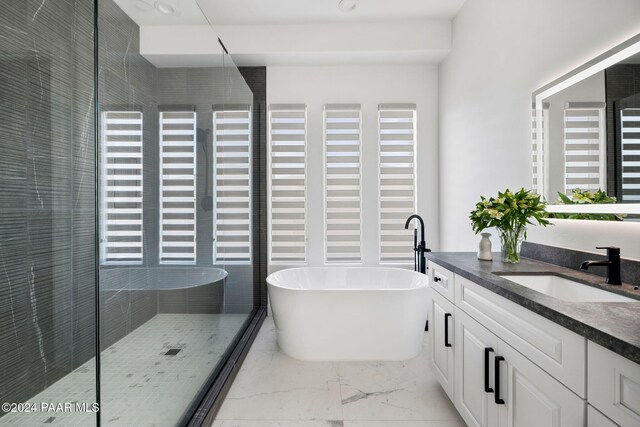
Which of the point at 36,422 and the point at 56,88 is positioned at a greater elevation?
the point at 56,88

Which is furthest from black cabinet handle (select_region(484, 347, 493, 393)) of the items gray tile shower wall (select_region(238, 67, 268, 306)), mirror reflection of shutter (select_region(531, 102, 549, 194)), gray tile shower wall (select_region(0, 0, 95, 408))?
gray tile shower wall (select_region(238, 67, 268, 306))

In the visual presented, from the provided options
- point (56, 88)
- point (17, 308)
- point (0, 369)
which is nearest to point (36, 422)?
point (0, 369)

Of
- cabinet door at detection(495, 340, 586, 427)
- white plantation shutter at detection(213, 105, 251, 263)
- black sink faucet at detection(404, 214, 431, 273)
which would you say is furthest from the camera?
black sink faucet at detection(404, 214, 431, 273)

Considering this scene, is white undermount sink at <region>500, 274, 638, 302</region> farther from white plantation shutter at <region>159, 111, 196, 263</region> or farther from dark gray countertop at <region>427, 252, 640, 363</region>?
white plantation shutter at <region>159, 111, 196, 263</region>

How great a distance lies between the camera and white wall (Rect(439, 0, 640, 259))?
1499 millimetres

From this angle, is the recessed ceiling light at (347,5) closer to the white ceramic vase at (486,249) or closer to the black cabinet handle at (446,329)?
the white ceramic vase at (486,249)

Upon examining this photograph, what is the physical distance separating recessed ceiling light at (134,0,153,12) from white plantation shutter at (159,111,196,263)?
0.40 metres

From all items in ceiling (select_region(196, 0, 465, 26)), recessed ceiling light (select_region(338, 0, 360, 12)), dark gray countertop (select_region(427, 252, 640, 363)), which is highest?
ceiling (select_region(196, 0, 465, 26))

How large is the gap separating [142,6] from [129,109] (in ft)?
1.46

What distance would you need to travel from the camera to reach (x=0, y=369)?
1030 mm

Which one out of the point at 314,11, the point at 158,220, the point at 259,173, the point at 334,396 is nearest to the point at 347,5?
the point at 314,11

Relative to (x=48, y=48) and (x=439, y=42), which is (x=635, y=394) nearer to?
(x=48, y=48)

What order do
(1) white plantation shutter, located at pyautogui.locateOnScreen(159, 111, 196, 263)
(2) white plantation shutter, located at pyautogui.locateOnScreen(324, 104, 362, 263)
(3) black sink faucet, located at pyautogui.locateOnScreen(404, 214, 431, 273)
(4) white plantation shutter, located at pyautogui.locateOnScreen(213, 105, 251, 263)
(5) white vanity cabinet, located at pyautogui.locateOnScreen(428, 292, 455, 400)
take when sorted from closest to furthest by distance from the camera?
1. (1) white plantation shutter, located at pyautogui.locateOnScreen(159, 111, 196, 263)
2. (5) white vanity cabinet, located at pyautogui.locateOnScreen(428, 292, 455, 400)
3. (4) white plantation shutter, located at pyautogui.locateOnScreen(213, 105, 251, 263)
4. (3) black sink faucet, located at pyautogui.locateOnScreen(404, 214, 431, 273)
5. (2) white plantation shutter, located at pyautogui.locateOnScreen(324, 104, 362, 263)

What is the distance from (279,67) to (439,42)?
1.67m
